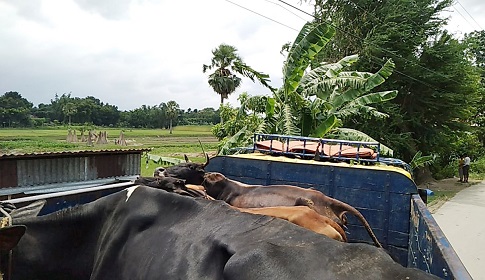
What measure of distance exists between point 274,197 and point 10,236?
280 cm

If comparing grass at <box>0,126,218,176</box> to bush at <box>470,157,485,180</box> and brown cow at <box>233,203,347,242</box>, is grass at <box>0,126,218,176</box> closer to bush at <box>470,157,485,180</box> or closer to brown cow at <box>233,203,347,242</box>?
brown cow at <box>233,203,347,242</box>

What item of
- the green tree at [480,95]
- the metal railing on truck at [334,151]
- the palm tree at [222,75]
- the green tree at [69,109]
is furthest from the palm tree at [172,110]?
the metal railing on truck at [334,151]

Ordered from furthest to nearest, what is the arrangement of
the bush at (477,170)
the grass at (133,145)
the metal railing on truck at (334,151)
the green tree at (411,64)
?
1. the grass at (133,145)
2. the bush at (477,170)
3. the green tree at (411,64)
4. the metal railing on truck at (334,151)

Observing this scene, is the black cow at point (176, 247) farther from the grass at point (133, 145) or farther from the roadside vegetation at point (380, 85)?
the grass at point (133, 145)

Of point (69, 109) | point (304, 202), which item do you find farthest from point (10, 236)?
point (69, 109)

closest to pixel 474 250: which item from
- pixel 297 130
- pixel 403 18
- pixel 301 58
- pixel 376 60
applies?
pixel 297 130

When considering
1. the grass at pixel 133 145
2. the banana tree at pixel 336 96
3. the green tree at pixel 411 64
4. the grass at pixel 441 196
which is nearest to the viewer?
the banana tree at pixel 336 96

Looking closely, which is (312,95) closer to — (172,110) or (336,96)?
(336,96)

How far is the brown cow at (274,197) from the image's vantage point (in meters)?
4.39

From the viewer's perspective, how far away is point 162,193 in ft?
9.77

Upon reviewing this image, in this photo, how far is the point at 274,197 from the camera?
186 inches

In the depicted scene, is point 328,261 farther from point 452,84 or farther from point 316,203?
point 452,84

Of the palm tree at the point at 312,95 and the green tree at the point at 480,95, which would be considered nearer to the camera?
the palm tree at the point at 312,95

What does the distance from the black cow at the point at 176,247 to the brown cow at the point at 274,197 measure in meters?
1.83
